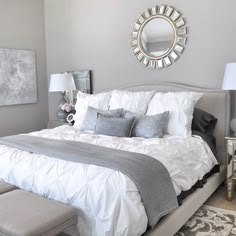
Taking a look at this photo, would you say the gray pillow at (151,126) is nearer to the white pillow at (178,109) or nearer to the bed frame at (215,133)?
the white pillow at (178,109)

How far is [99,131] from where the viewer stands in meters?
3.13

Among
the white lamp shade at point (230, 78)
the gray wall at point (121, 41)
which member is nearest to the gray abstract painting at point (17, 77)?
the gray wall at point (121, 41)

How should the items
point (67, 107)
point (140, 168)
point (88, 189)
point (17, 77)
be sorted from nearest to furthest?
point (88, 189) < point (140, 168) < point (67, 107) < point (17, 77)

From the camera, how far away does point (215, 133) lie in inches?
131

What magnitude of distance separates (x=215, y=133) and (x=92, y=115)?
1.50 metres

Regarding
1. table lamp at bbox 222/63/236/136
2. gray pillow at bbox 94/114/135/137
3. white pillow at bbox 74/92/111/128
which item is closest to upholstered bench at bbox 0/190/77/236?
gray pillow at bbox 94/114/135/137

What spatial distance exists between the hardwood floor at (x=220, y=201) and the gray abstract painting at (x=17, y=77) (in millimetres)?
3363

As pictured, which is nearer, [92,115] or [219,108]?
[219,108]

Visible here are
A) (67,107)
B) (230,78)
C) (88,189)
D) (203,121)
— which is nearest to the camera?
(88,189)

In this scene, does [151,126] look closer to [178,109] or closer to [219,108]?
[178,109]

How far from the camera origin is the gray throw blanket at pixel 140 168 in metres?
1.83

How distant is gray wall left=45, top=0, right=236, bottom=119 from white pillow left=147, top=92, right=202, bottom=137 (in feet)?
1.64

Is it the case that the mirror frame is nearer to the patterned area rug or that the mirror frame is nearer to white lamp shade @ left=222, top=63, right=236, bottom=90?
white lamp shade @ left=222, top=63, right=236, bottom=90

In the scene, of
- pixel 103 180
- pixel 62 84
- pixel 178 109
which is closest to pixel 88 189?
pixel 103 180
